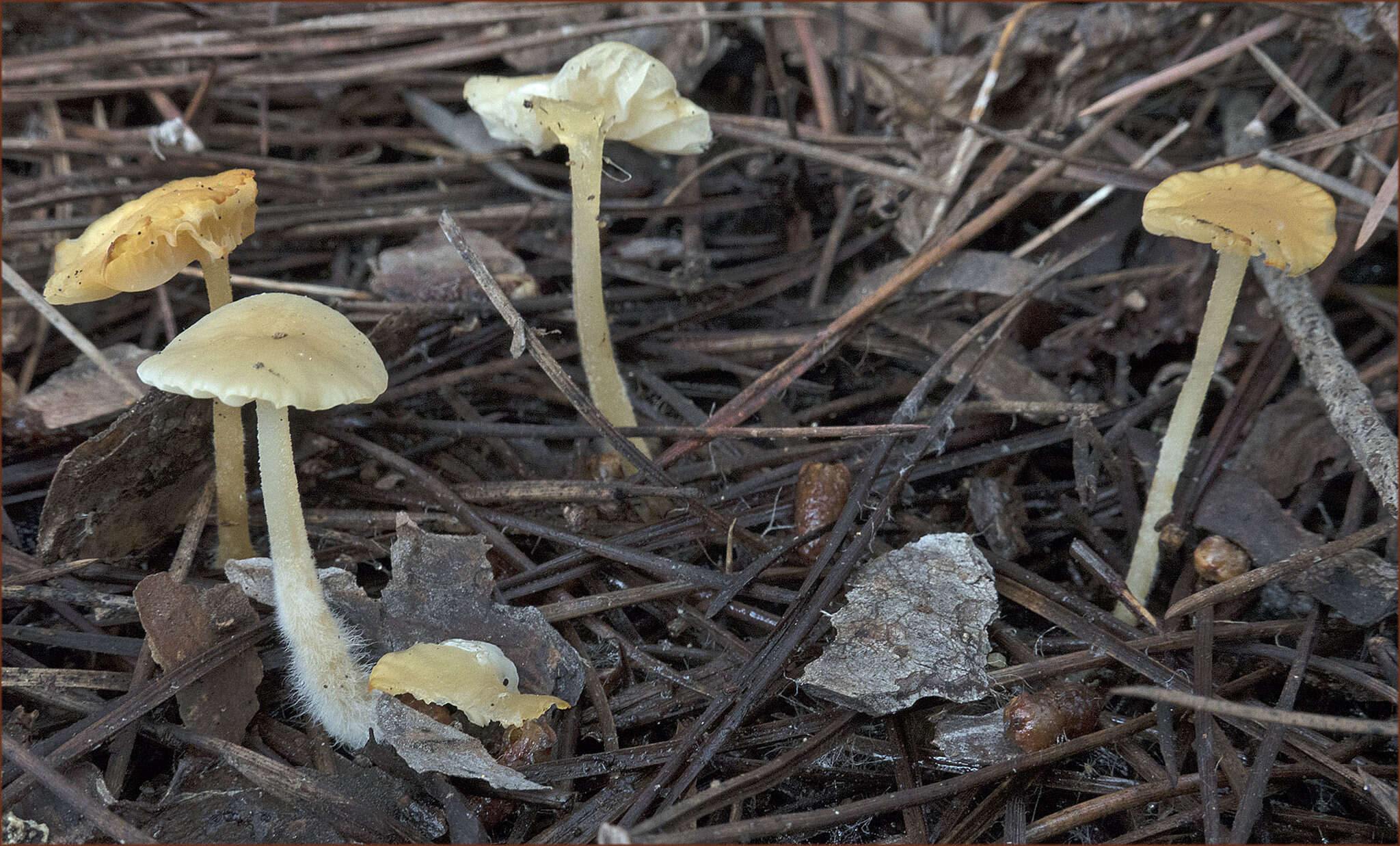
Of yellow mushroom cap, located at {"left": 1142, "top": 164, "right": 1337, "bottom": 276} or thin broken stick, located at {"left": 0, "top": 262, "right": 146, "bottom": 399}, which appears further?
thin broken stick, located at {"left": 0, "top": 262, "right": 146, "bottom": 399}

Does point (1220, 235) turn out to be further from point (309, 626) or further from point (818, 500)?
point (309, 626)

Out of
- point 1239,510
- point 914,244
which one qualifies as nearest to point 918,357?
point 914,244

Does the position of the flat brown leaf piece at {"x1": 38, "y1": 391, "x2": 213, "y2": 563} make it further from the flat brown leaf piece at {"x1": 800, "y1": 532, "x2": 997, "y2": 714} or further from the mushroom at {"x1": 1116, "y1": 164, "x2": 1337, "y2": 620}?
the mushroom at {"x1": 1116, "y1": 164, "x2": 1337, "y2": 620}

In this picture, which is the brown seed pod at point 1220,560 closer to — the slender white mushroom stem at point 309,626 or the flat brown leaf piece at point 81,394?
the slender white mushroom stem at point 309,626

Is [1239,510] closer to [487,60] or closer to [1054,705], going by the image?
[1054,705]

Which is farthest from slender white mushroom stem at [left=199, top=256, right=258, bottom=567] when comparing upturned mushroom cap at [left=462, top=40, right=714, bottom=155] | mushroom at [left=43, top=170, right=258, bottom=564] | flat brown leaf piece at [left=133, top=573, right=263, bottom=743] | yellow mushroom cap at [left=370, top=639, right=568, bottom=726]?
upturned mushroom cap at [left=462, top=40, right=714, bottom=155]
